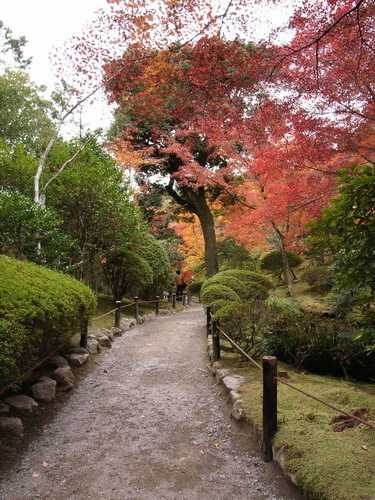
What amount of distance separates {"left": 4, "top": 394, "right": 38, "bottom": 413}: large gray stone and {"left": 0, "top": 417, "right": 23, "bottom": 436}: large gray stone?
308 mm

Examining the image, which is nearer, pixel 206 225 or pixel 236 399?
pixel 236 399

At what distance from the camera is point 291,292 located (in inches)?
532

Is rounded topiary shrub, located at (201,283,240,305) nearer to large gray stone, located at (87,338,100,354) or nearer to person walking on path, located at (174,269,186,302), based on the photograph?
large gray stone, located at (87,338,100,354)

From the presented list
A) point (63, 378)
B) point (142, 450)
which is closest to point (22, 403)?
point (63, 378)

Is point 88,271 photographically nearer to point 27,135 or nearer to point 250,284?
point 250,284

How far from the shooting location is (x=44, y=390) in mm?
4145

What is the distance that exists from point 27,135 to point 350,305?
1762 centimetres

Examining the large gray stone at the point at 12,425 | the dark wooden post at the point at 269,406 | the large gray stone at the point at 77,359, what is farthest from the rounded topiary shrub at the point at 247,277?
the large gray stone at the point at 12,425

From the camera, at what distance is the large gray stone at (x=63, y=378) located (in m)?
4.60

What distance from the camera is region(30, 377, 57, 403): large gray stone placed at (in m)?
4.07

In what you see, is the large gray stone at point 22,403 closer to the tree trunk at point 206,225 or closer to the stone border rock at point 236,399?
Result: the stone border rock at point 236,399

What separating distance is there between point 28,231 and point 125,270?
5.12 m

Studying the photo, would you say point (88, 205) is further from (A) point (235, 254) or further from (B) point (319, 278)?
(A) point (235, 254)

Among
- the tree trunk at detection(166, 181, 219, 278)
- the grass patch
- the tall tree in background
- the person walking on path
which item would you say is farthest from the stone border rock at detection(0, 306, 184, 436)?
the person walking on path
